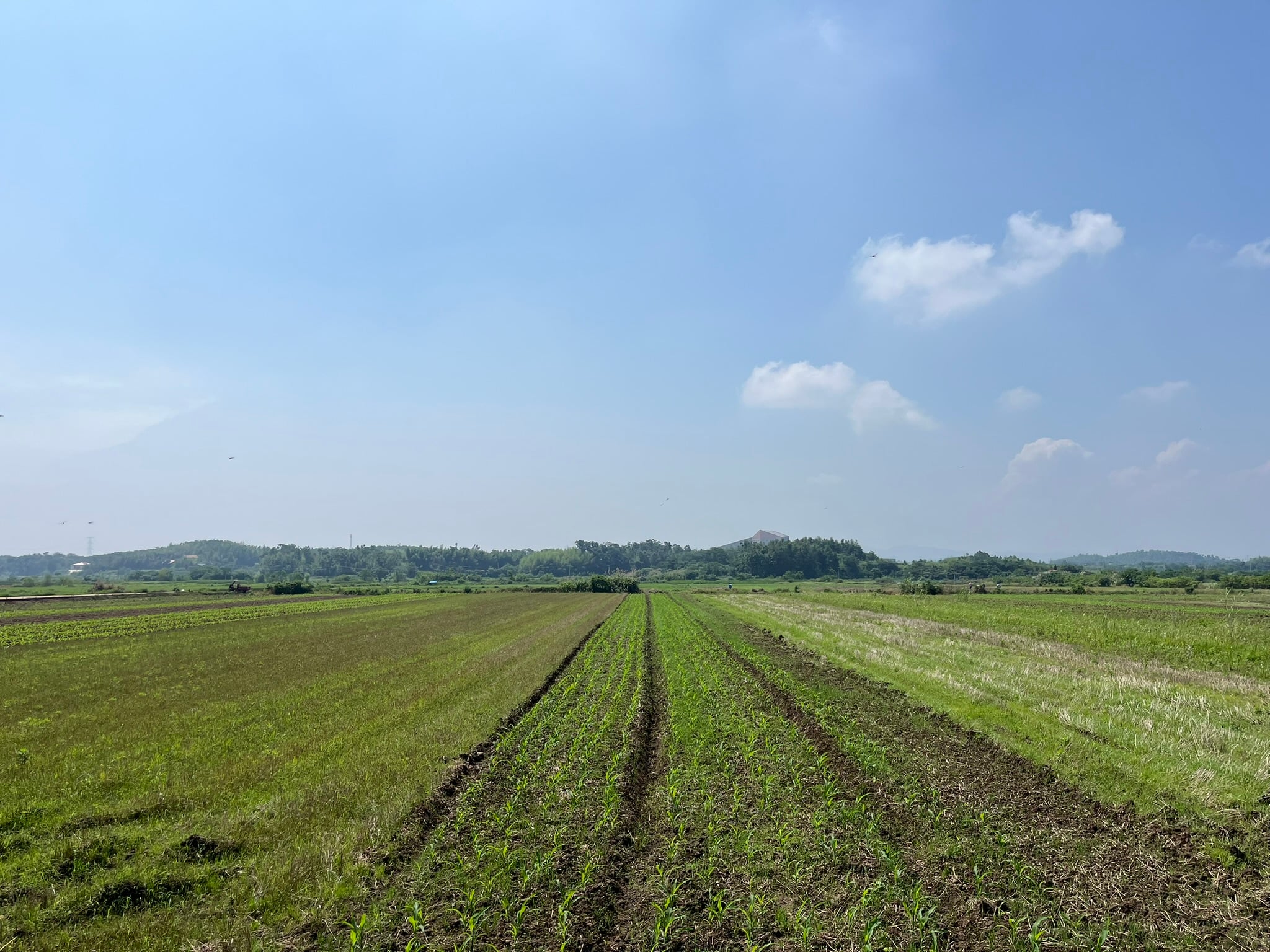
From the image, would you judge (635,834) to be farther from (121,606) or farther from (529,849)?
(121,606)

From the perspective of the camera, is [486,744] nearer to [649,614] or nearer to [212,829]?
[212,829]

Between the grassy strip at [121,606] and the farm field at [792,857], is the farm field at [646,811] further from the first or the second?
the grassy strip at [121,606]

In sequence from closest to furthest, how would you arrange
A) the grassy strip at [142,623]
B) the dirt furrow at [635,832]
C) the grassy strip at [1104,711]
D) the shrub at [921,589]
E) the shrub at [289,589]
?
the dirt furrow at [635,832] < the grassy strip at [1104,711] < the grassy strip at [142,623] < the shrub at [921,589] < the shrub at [289,589]

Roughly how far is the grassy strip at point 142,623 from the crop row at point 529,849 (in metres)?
38.7

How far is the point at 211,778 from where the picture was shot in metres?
11.7

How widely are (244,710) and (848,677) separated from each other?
2038 centimetres

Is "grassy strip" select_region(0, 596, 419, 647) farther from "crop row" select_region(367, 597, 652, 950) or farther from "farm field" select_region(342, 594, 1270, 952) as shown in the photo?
"farm field" select_region(342, 594, 1270, 952)

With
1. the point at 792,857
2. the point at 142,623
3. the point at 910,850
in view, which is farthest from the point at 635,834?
the point at 142,623

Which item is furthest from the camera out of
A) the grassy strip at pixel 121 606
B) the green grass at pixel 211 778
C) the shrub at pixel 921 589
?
the shrub at pixel 921 589

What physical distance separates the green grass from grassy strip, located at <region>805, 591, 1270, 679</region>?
26.3 m

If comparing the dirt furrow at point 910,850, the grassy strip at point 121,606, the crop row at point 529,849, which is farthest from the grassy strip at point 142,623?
the dirt furrow at point 910,850

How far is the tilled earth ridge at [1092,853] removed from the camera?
280 inches

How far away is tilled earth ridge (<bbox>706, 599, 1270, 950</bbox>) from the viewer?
7.12 m

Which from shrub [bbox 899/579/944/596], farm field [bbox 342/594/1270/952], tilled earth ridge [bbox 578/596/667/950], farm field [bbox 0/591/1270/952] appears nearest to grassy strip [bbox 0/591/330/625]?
farm field [bbox 0/591/1270/952]
